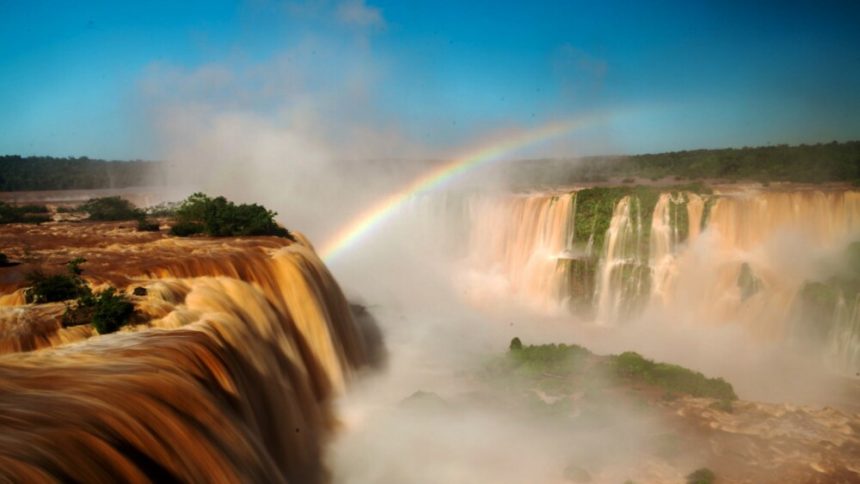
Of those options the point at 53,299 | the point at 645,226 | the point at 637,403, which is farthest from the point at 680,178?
the point at 53,299

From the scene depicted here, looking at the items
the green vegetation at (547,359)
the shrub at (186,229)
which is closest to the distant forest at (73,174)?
the shrub at (186,229)

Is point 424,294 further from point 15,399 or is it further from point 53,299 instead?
point 15,399

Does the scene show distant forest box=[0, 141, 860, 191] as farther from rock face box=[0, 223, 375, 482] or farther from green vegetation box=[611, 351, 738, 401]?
A: rock face box=[0, 223, 375, 482]

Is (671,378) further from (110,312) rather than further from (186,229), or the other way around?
(186,229)

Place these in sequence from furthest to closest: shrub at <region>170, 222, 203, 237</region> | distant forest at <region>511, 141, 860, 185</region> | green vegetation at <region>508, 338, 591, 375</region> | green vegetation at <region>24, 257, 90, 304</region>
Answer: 1. distant forest at <region>511, 141, 860, 185</region>
2. green vegetation at <region>508, 338, 591, 375</region>
3. shrub at <region>170, 222, 203, 237</region>
4. green vegetation at <region>24, 257, 90, 304</region>

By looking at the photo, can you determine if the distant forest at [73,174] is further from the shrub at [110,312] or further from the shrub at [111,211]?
the shrub at [110,312]

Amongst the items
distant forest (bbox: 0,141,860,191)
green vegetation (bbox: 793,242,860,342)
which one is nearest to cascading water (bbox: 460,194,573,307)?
green vegetation (bbox: 793,242,860,342)
